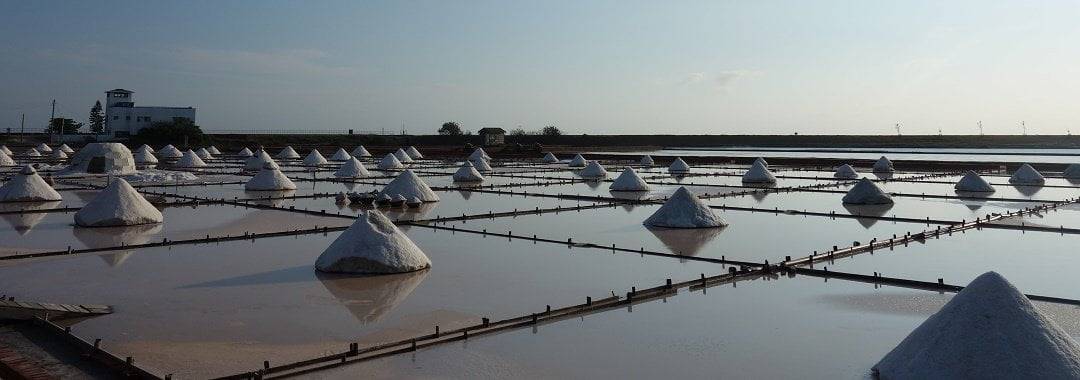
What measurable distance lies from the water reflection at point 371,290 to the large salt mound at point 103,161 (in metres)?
19.1

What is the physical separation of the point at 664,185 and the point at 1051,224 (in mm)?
10367

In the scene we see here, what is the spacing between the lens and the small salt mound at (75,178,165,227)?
11875 mm

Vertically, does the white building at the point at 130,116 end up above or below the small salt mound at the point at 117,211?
above

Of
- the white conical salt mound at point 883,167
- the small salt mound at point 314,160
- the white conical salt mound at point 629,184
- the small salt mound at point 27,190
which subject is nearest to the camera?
the small salt mound at point 27,190

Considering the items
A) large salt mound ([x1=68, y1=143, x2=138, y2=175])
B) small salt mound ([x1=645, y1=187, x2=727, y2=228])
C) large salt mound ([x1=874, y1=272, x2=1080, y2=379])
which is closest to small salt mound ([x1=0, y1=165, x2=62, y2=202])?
large salt mound ([x1=68, y1=143, x2=138, y2=175])

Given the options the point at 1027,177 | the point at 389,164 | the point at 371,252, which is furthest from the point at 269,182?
the point at 1027,177

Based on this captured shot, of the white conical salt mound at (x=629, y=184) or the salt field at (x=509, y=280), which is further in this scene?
the white conical salt mound at (x=629, y=184)

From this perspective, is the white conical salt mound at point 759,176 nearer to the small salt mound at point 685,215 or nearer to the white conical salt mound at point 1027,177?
the white conical salt mound at point 1027,177

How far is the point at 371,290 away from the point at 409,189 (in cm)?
864

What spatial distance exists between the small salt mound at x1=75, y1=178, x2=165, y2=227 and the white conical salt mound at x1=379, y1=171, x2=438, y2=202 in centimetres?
465

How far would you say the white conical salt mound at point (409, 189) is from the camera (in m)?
16.0

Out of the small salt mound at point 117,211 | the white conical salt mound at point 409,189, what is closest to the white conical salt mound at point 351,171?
the white conical salt mound at point 409,189

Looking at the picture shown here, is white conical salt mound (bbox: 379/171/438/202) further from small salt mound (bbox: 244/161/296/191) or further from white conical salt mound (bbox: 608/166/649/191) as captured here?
white conical salt mound (bbox: 608/166/649/191)

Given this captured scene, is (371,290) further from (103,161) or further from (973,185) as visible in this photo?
(103,161)
